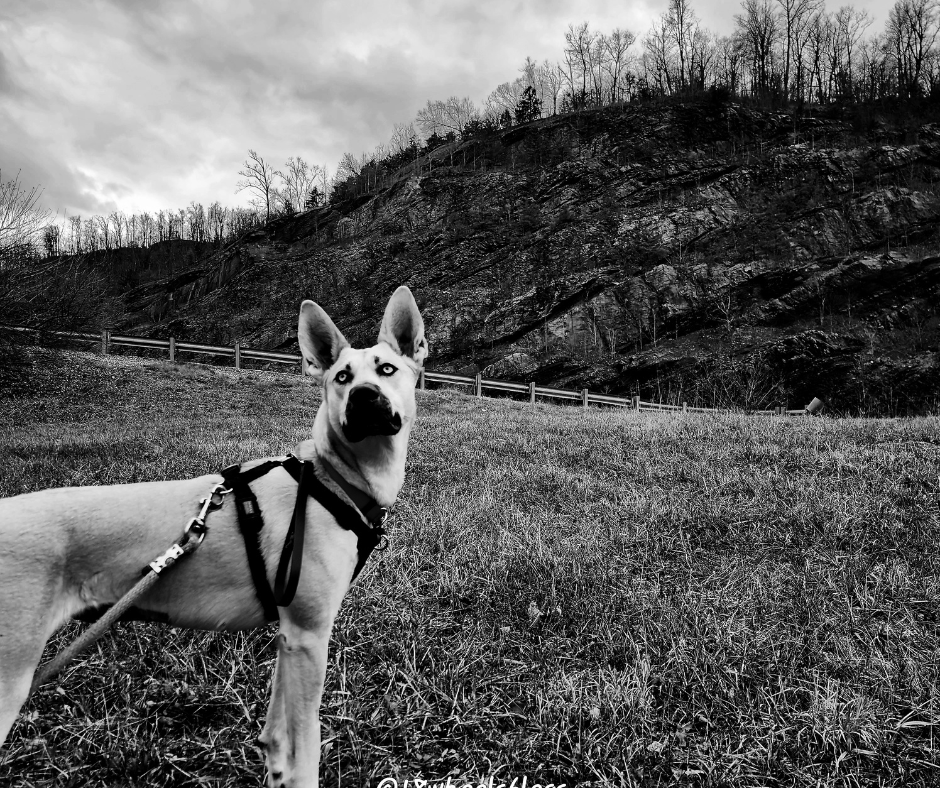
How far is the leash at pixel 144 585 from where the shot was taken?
150 centimetres

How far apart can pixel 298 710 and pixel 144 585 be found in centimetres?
71

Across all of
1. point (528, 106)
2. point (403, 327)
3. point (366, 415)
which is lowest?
point (366, 415)

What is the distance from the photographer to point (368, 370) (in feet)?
7.67

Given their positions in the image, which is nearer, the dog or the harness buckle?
the dog

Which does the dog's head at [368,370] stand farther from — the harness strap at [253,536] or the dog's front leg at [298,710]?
the dog's front leg at [298,710]

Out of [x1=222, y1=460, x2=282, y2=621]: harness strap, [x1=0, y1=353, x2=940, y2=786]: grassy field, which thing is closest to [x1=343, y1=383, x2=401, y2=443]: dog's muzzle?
[x1=222, y1=460, x2=282, y2=621]: harness strap

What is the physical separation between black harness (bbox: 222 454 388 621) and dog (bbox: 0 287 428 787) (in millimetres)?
29

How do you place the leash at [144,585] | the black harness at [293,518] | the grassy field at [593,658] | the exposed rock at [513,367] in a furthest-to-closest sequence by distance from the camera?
1. the exposed rock at [513,367]
2. the grassy field at [593,658]
3. the black harness at [293,518]
4. the leash at [144,585]

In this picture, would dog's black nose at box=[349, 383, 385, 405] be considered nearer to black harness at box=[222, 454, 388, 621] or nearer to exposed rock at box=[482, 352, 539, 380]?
black harness at box=[222, 454, 388, 621]

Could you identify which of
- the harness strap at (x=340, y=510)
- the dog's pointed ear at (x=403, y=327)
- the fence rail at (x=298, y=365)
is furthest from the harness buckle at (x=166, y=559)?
the fence rail at (x=298, y=365)

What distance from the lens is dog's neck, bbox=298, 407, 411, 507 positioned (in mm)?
2139

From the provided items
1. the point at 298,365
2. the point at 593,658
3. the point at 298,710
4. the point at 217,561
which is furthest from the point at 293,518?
the point at 298,365

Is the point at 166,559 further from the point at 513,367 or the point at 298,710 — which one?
the point at 513,367

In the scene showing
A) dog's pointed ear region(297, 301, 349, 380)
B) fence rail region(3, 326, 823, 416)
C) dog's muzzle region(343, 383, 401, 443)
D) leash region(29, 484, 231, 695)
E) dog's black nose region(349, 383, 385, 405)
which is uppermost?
fence rail region(3, 326, 823, 416)
